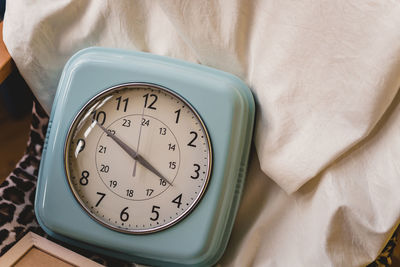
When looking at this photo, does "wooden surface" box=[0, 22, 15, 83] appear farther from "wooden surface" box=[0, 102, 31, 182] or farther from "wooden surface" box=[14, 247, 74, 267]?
"wooden surface" box=[0, 102, 31, 182]

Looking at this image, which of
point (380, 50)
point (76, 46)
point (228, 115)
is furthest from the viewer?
point (76, 46)

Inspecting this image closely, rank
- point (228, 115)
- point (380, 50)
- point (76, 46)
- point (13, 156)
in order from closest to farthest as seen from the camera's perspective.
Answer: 1. point (380, 50)
2. point (228, 115)
3. point (76, 46)
4. point (13, 156)

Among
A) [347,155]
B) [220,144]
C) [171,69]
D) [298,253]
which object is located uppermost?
[171,69]

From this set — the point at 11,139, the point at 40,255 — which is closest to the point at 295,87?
the point at 40,255

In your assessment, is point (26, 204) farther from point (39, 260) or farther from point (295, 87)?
point (295, 87)

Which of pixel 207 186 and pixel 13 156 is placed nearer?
pixel 207 186

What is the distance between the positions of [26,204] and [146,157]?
1.09ft

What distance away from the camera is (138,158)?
2.82 ft

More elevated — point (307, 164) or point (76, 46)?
point (76, 46)

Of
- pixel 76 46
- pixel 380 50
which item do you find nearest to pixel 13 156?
pixel 76 46

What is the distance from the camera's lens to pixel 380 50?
0.72 metres

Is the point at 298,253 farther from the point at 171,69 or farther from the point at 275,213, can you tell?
Result: the point at 171,69

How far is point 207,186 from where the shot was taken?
33.4 inches

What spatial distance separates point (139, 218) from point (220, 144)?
21 cm
